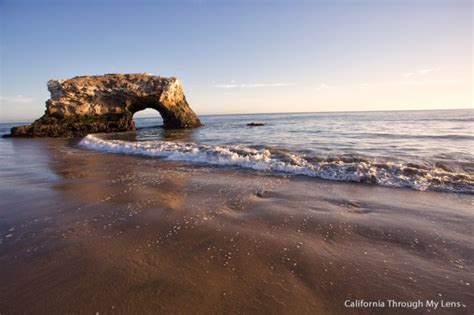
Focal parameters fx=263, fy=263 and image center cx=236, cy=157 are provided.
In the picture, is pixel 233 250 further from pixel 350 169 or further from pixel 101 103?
pixel 101 103

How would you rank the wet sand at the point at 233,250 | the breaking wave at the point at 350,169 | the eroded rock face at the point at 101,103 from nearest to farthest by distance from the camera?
the wet sand at the point at 233,250 → the breaking wave at the point at 350,169 → the eroded rock face at the point at 101,103

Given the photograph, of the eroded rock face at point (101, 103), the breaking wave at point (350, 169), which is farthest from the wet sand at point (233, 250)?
the eroded rock face at point (101, 103)

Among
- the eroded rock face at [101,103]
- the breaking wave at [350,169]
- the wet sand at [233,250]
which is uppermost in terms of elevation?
the eroded rock face at [101,103]

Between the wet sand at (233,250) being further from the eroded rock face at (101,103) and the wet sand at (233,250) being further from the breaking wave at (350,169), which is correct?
the eroded rock face at (101,103)

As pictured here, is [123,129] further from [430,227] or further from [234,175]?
[430,227]

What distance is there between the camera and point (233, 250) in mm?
2998

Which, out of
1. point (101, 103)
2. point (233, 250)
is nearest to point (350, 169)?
point (233, 250)

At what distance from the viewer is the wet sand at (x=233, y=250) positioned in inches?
87.1

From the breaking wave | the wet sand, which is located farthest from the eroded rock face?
the wet sand

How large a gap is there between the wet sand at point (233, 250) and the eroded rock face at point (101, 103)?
23.0 m

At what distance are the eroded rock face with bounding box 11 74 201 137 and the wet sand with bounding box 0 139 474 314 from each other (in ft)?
75.3

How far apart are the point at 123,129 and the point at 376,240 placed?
27577mm

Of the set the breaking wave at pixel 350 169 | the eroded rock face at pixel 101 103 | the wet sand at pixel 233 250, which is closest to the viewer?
the wet sand at pixel 233 250

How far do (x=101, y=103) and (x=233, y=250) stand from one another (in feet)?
97.4
